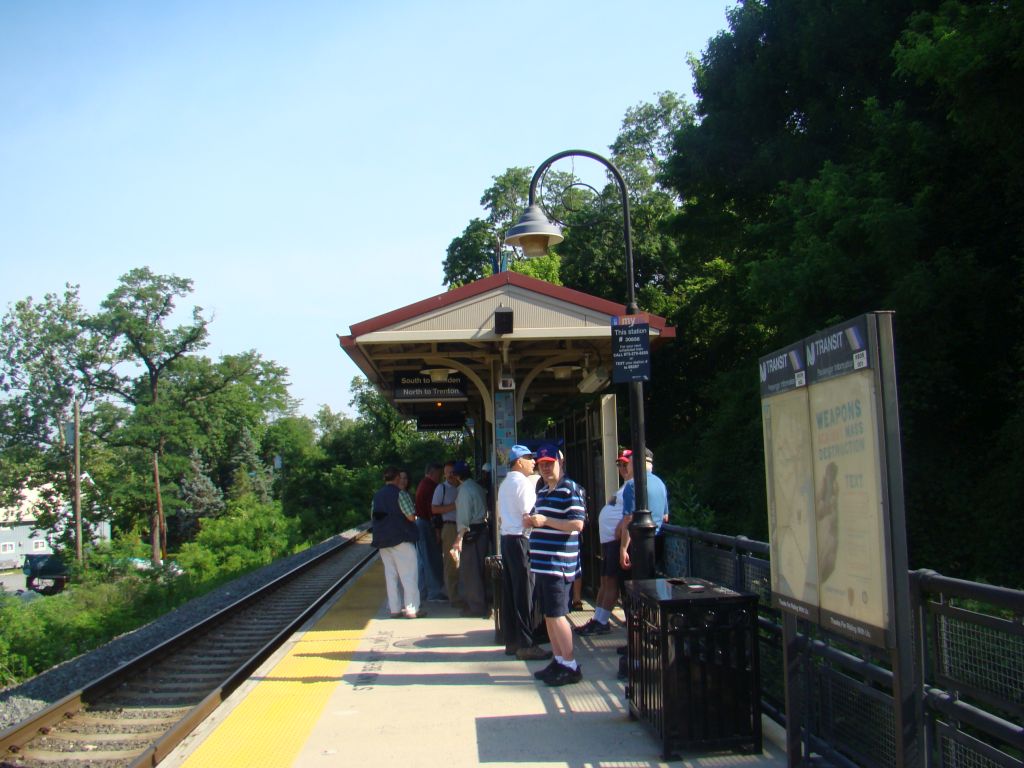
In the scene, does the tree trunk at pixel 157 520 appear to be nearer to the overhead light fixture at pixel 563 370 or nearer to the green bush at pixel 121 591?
the green bush at pixel 121 591

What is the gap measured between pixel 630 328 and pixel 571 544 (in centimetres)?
237

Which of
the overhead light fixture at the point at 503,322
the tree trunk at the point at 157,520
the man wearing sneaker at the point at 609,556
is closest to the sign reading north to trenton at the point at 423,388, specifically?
the overhead light fixture at the point at 503,322

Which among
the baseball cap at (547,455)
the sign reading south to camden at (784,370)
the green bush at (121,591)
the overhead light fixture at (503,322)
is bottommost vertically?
the green bush at (121,591)

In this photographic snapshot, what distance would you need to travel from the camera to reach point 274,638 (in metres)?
11.5

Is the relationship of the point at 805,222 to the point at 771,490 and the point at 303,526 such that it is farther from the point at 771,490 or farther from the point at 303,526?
the point at 303,526

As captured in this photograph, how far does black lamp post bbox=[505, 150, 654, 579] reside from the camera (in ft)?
25.7

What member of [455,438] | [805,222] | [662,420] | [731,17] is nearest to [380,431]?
[455,438]

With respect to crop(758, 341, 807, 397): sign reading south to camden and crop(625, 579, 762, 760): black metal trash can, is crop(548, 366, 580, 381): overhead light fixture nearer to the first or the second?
crop(625, 579, 762, 760): black metal trash can

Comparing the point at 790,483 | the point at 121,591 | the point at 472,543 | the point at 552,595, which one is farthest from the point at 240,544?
the point at 790,483

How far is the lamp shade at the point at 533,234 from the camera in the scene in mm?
9633

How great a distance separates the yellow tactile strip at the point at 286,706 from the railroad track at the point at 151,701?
0.47 metres

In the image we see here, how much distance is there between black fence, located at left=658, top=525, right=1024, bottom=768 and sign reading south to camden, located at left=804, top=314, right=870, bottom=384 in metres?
0.91

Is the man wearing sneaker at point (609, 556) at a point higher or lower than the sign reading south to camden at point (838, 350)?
lower

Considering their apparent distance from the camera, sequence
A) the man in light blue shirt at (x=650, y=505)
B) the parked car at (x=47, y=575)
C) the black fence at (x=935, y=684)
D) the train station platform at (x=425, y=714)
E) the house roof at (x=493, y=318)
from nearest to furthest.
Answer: the black fence at (x=935, y=684) < the train station platform at (x=425, y=714) < the man in light blue shirt at (x=650, y=505) < the house roof at (x=493, y=318) < the parked car at (x=47, y=575)
